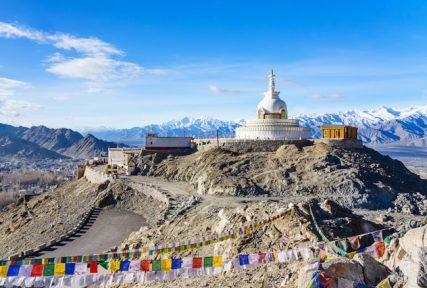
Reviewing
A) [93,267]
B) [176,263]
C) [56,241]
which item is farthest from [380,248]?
[56,241]

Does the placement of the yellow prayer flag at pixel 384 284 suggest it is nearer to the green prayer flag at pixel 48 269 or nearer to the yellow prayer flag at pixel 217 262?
the yellow prayer flag at pixel 217 262

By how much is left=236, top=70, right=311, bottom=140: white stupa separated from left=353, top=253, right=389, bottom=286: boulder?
34.8 meters

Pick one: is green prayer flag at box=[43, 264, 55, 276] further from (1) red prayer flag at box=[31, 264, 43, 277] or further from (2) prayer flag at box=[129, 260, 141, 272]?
(2) prayer flag at box=[129, 260, 141, 272]

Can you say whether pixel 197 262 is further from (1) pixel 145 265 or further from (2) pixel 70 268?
(2) pixel 70 268

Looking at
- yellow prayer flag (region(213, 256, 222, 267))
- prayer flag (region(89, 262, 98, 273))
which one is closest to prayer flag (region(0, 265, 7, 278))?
prayer flag (region(89, 262, 98, 273))

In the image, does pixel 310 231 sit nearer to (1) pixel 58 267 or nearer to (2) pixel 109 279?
(2) pixel 109 279

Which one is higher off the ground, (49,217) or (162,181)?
(162,181)

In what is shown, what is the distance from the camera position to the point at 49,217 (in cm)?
4491

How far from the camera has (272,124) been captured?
49781 millimetres

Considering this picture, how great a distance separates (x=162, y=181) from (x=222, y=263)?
2960cm

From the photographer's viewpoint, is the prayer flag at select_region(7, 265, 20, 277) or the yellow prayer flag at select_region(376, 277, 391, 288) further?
the prayer flag at select_region(7, 265, 20, 277)

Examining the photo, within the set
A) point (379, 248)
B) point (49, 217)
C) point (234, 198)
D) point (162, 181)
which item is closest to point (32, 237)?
point (49, 217)

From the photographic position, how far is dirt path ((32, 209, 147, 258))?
29.3 metres

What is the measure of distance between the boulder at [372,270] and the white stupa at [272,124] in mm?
34784
